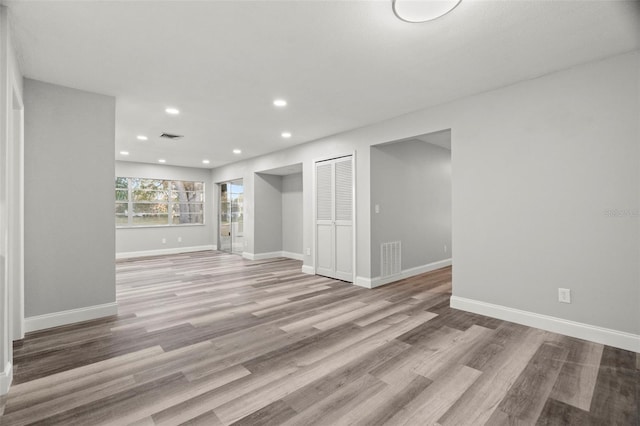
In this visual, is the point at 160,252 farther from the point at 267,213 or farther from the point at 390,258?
the point at 390,258

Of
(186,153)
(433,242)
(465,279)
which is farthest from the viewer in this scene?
(186,153)

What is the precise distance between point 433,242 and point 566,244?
9.84 ft

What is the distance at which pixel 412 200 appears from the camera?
210 inches

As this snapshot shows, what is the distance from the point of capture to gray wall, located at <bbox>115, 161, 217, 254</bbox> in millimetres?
7727

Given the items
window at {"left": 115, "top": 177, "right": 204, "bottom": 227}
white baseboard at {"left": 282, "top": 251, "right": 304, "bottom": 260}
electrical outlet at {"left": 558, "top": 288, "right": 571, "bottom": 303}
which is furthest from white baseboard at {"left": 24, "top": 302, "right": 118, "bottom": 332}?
window at {"left": 115, "top": 177, "right": 204, "bottom": 227}

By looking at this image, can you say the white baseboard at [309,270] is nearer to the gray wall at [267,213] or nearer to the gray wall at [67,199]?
the gray wall at [267,213]

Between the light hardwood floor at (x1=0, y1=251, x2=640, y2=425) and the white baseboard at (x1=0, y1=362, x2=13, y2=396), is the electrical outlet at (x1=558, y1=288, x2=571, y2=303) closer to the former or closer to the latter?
the light hardwood floor at (x1=0, y1=251, x2=640, y2=425)

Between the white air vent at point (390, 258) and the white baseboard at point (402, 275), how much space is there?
8 centimetres

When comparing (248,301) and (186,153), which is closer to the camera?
(248,301)

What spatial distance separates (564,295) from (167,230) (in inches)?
339

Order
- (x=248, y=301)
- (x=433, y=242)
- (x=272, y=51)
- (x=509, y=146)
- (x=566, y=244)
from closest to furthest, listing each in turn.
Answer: (x=272, y=51)
(x=566, y=244)
(x=509, y=146)
(x=248, y=301)
(x=433, y=242)

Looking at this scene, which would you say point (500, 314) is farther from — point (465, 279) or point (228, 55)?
point (228, 55)

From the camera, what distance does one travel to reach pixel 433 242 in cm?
580

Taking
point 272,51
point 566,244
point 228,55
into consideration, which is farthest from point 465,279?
point 228,55
